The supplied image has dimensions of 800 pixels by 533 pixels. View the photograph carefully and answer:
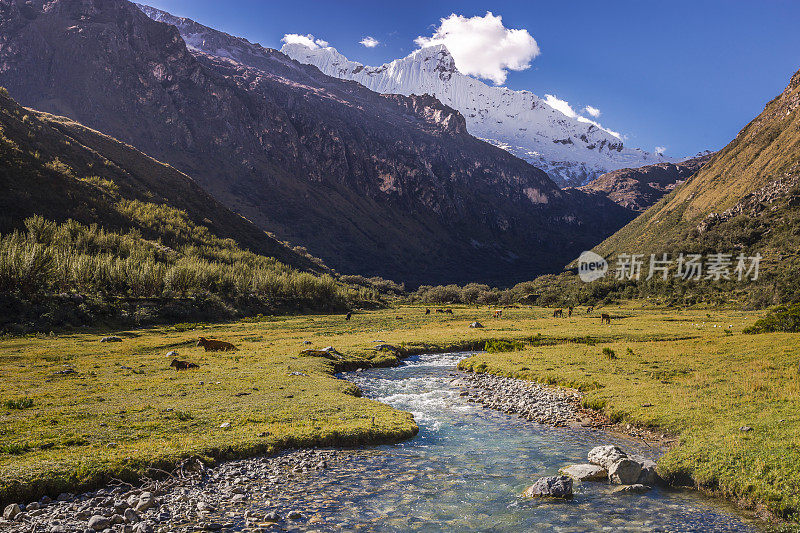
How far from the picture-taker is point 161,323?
6762cm

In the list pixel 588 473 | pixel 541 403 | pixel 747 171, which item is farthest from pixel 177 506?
pixel 747 171

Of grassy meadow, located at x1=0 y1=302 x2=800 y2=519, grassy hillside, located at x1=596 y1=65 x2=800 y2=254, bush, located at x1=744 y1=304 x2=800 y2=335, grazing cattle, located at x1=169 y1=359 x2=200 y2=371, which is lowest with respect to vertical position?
grazing cattle, located at x1=169 y1=359 x2=200 y2=371

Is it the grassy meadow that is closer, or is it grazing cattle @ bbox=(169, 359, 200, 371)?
the grassy meadow

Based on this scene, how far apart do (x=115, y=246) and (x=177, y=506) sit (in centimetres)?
9021

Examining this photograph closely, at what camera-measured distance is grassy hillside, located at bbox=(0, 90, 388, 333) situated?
2270 inches

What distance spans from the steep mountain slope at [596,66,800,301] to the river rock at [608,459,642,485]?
102375 millimetres

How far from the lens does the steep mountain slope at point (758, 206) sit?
11362 centimetres

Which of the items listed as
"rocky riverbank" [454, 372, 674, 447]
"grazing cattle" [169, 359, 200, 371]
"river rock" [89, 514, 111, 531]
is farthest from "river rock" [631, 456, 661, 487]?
"grazing cattle" [169, 359, 200, 371]

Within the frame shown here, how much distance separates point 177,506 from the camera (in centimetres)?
1291

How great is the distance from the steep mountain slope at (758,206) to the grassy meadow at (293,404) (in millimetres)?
84313

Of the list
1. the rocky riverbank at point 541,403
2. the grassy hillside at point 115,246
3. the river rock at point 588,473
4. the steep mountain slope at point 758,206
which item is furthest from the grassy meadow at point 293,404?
the steep mountain slope at point 758,206

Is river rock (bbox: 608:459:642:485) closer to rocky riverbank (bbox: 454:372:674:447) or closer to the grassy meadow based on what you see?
the grassy meadow

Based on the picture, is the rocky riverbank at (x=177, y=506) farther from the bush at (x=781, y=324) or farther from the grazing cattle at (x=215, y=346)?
the bush at (x=781, y=324)

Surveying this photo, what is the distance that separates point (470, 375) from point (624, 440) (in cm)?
1754
